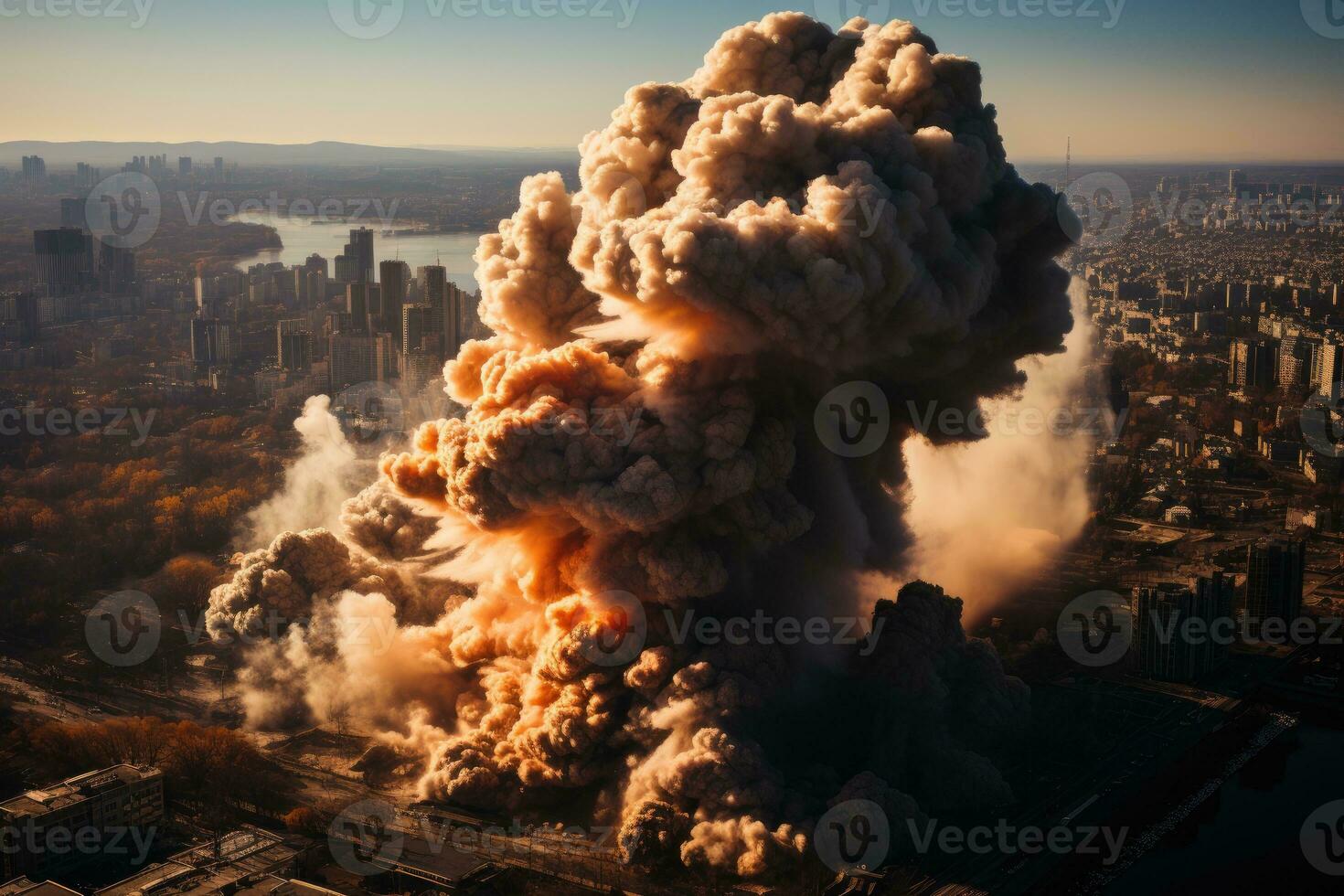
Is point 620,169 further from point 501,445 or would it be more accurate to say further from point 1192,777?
point 1192,777

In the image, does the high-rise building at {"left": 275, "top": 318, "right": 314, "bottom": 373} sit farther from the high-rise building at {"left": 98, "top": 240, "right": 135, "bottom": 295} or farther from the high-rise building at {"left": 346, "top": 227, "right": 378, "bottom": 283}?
the high-rise building at {"left": 98, "top": 240, "right": 135, "bottom": 295}

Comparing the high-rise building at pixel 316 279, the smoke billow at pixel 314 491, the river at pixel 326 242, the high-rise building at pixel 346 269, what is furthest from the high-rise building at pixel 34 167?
the smoke billow at pixel 314 491

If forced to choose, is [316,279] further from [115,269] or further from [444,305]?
[444,305]

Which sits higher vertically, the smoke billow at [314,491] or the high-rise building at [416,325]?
the high-rise building at [416,325]

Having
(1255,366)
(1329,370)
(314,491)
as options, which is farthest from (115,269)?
(1329,370)

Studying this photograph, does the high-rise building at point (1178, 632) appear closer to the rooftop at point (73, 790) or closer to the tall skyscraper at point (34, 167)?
the rooftop at point (73, 790)

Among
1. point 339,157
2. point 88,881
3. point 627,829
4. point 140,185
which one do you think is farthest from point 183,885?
point 140,185
